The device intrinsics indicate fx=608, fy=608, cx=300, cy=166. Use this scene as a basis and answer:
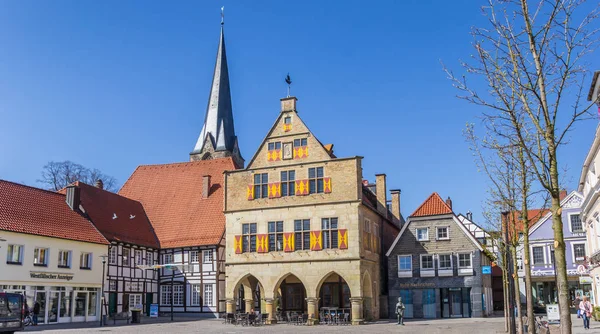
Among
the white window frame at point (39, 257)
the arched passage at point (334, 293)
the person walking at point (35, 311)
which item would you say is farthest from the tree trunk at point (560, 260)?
the white window frame at point (39, 257)

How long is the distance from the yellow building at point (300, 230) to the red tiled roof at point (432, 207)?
9.48 ft

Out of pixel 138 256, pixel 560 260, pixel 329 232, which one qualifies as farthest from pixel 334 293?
pixel 560 260

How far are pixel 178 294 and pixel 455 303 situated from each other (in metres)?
19.3

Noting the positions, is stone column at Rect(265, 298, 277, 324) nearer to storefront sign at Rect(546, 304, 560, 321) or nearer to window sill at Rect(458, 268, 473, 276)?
window sill at Rect(458, 268, 473, 276)

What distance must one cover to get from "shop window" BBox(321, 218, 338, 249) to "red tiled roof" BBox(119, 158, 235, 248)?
1032cm

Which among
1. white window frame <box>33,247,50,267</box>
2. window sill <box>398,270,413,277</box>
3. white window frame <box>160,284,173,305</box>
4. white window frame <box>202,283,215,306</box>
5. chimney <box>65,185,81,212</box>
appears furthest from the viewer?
white window frame <box>160,284,173,305</box>

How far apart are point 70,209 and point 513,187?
28748 mm

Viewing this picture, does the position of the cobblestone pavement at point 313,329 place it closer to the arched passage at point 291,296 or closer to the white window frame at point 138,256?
the arched passage at point 291,296

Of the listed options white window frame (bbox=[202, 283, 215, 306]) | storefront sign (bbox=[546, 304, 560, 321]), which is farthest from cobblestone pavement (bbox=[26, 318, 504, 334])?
white window frame (bbox=[202, 283, 215, 306])

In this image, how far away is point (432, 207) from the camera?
129 feet

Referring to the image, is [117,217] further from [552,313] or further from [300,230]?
[552,313]

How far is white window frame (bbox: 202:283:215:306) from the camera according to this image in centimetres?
4269

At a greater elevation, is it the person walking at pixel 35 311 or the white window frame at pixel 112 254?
the white window frame at pixel 112 254

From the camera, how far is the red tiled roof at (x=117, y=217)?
1601 inches
